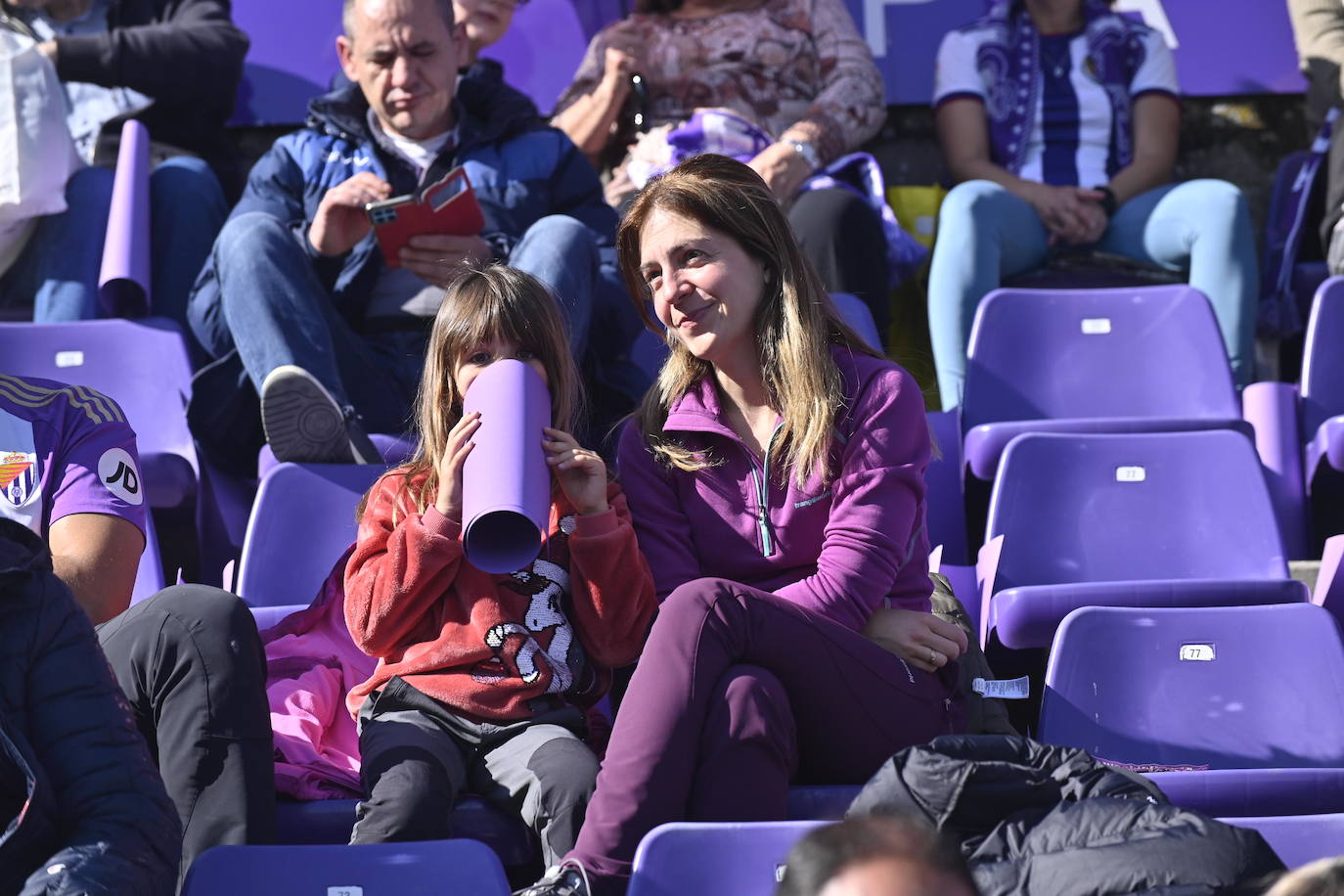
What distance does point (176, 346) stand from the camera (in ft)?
12.1

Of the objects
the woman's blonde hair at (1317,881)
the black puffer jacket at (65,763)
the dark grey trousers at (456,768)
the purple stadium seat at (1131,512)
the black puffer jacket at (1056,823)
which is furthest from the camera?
the purple stadium seat at (1131,512)

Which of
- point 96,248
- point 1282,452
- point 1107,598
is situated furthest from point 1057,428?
point 96,248

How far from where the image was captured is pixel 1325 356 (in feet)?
12.0

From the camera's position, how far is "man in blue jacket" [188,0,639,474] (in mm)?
3330

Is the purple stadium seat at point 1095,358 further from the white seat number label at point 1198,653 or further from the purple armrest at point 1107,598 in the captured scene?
the white seat number label at point 1198,653

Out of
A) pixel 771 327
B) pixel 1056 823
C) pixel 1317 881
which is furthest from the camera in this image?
pixel 771 327

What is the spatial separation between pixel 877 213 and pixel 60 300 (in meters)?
1.87

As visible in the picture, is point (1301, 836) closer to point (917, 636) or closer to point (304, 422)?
point (917, 636)

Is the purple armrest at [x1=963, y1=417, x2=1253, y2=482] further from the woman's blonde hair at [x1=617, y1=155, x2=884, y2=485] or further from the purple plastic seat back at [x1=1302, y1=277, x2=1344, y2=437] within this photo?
the woman's blonde hair at [x1=617, y1=155, x2=884, y2=485]

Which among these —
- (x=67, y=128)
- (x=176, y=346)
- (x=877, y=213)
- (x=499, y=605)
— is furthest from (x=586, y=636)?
(x=67, y=128)

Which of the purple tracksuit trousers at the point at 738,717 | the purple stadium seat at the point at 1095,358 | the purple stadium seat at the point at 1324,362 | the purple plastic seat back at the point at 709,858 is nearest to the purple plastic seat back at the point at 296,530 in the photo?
the purple tracksuit trousers at the point at 738,717

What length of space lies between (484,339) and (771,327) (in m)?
0.43

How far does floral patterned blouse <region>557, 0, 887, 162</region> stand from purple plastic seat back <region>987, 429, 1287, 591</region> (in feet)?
5.20

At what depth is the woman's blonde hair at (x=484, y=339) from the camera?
266 cm
